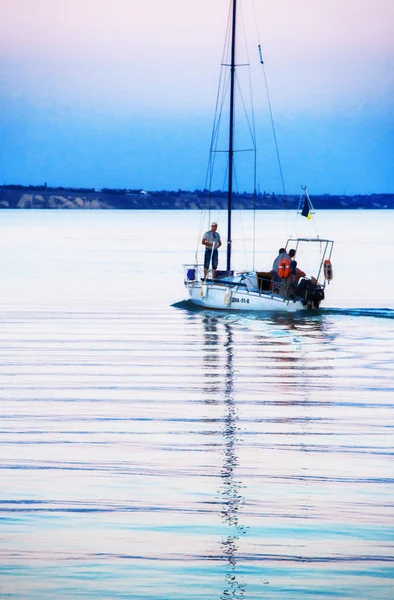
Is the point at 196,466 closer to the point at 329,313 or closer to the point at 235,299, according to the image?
the point at 235,299

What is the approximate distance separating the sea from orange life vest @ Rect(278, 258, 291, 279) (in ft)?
10.8

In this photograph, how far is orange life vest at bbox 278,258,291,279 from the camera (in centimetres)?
2998

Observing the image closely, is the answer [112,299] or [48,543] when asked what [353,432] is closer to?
[48,543]

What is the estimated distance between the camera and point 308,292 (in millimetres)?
31078

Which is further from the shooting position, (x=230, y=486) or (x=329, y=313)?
(x=329, y=313)

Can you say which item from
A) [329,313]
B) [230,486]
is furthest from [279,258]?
[230,486]

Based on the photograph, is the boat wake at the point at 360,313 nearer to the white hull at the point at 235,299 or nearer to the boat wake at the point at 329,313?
the boat wake at the point at 329,313

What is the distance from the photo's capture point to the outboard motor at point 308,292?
1221 inches

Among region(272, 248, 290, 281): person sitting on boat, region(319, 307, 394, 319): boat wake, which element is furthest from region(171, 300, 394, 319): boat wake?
region(272, 248, 290, 281): person sitting on boat

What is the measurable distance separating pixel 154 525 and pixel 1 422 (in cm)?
513

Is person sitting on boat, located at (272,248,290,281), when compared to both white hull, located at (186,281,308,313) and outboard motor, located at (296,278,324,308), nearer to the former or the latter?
white hull, located at (186,281,308,313)

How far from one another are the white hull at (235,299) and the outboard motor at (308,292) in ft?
0.54

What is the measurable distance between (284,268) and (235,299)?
2402 mm

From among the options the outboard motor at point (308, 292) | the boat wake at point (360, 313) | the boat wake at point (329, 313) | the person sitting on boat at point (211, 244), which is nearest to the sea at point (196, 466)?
the outboard motor at point (308, 292)
